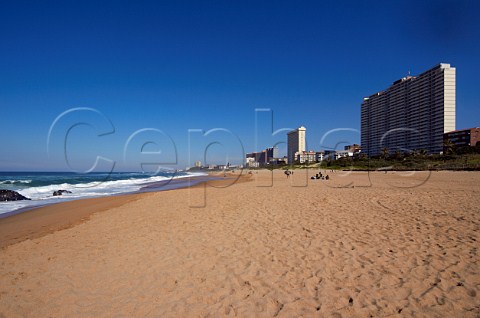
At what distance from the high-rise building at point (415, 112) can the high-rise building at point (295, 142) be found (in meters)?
33.6

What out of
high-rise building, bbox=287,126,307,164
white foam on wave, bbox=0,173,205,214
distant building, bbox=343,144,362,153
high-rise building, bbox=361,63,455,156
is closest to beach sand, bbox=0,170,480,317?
white foam on wave, bbox=0,173,205,214

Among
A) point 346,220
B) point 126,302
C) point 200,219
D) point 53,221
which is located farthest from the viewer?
point 53,221

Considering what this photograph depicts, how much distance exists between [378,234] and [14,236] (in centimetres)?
915

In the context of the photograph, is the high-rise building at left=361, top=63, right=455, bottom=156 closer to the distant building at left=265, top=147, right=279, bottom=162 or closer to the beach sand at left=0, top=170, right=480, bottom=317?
the distant building at left=265, top=147, right=279, bottom=162

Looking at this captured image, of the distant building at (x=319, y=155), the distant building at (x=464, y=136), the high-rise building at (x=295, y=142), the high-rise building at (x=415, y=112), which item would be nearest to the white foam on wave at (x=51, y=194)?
the high-rise building at (x=415, y=112)

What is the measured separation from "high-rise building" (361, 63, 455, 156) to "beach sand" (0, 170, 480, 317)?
243ft

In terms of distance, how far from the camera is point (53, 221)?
8414 mm

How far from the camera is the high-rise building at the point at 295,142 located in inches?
4439

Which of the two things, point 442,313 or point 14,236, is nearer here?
point 442,313

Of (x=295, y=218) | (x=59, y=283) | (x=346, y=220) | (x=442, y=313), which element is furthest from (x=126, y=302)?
(x=346, y=220)

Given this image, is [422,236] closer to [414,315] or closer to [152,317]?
[414,315]

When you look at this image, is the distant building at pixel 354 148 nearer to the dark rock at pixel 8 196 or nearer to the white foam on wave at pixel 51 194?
the white foam on wave at pixel 51 194

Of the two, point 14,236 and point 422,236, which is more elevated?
point 422,236

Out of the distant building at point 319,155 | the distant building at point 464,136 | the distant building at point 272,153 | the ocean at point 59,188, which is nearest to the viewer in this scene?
the ocean at point 59,188
